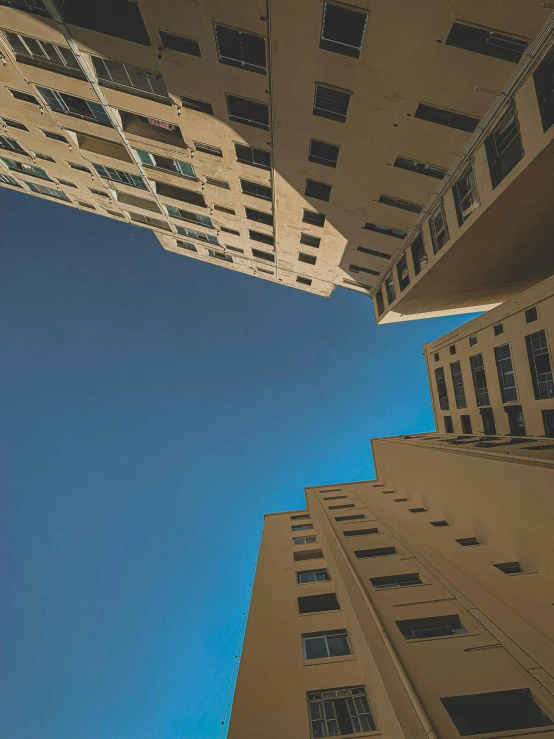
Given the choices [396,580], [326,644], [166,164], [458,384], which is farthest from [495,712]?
[166,164]

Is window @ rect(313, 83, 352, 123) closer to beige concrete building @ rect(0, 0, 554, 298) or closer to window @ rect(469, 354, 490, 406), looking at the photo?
beige concrete building @ rect(0, 0, 554, 298)

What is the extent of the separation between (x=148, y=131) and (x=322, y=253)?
13370 mm

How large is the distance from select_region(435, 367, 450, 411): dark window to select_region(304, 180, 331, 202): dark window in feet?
59.9

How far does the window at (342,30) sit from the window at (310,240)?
41.5ft

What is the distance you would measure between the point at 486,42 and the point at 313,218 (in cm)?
1230

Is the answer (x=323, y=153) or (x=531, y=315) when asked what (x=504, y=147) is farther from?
(x=531, y=315)

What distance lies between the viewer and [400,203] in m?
20.7

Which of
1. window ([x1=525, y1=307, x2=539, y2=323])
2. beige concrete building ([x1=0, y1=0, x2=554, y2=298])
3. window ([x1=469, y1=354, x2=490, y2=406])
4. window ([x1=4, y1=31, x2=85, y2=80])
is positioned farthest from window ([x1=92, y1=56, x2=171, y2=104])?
window ([x1=469, y1=354, x2=490, y2=406])

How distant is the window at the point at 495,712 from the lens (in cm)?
912

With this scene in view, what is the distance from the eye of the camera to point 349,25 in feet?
42.2

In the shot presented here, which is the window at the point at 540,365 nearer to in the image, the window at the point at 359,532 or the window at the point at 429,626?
the window at the point at 359,532

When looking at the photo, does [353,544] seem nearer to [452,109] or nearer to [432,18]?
[452,109]

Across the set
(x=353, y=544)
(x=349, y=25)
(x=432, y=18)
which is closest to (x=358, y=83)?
(x=349, y=25)

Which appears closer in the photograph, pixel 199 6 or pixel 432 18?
pixel 432 18
